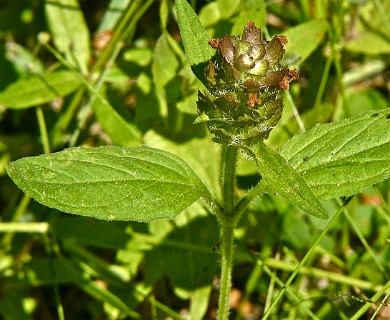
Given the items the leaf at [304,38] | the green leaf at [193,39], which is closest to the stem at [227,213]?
the green leaf at [193,39]

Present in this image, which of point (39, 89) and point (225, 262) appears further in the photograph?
point (39, 89)

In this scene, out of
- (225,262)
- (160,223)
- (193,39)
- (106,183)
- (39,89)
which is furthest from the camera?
(39,89)

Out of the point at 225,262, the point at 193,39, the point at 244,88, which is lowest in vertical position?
the point at 225,262

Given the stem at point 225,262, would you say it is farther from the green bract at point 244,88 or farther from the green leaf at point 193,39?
the green leaf at point 193,39

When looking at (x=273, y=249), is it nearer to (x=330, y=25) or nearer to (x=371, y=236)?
(x=371, y=236)

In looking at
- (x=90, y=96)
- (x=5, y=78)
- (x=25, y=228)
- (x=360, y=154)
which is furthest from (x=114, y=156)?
(x=5, y=78)

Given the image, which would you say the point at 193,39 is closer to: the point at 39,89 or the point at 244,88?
the point at 244,88

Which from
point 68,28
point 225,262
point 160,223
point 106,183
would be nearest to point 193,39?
point 106,183
